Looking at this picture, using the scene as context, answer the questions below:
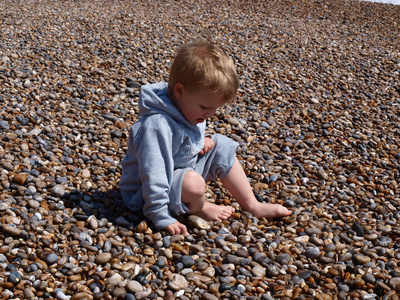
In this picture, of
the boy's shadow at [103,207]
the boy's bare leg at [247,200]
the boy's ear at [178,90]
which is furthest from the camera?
the boy's bare leg at [247,200]

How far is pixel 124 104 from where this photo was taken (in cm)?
549

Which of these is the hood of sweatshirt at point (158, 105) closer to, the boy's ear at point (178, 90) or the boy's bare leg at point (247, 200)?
the boy's ear at point (178, 90)

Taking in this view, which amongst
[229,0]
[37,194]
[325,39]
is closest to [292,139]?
[37,194]

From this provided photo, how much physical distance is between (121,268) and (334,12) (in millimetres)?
9318

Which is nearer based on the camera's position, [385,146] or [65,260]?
[65,260]

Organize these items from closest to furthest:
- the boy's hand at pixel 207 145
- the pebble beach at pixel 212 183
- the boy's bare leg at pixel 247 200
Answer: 1. the pebble beach at pixel 212 183
2. the boy's hand at pixel 207 145
3. the boy's bare leg at pixel 247 200

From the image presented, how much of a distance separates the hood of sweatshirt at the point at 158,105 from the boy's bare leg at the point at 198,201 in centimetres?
37

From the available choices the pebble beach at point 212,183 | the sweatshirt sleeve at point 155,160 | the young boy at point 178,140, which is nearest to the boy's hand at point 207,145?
the young boy at point 178,140

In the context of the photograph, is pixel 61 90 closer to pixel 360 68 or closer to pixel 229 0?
pixel 360 68

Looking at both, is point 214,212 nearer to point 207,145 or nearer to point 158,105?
point 207,145

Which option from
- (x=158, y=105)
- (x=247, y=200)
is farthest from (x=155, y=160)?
(x=247, y=200)

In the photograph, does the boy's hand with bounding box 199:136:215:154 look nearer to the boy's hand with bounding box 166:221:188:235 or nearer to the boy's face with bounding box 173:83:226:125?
the boy's face with bounding box 173:83:226:125

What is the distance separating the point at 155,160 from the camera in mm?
3121

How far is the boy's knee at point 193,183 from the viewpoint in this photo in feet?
10.7
